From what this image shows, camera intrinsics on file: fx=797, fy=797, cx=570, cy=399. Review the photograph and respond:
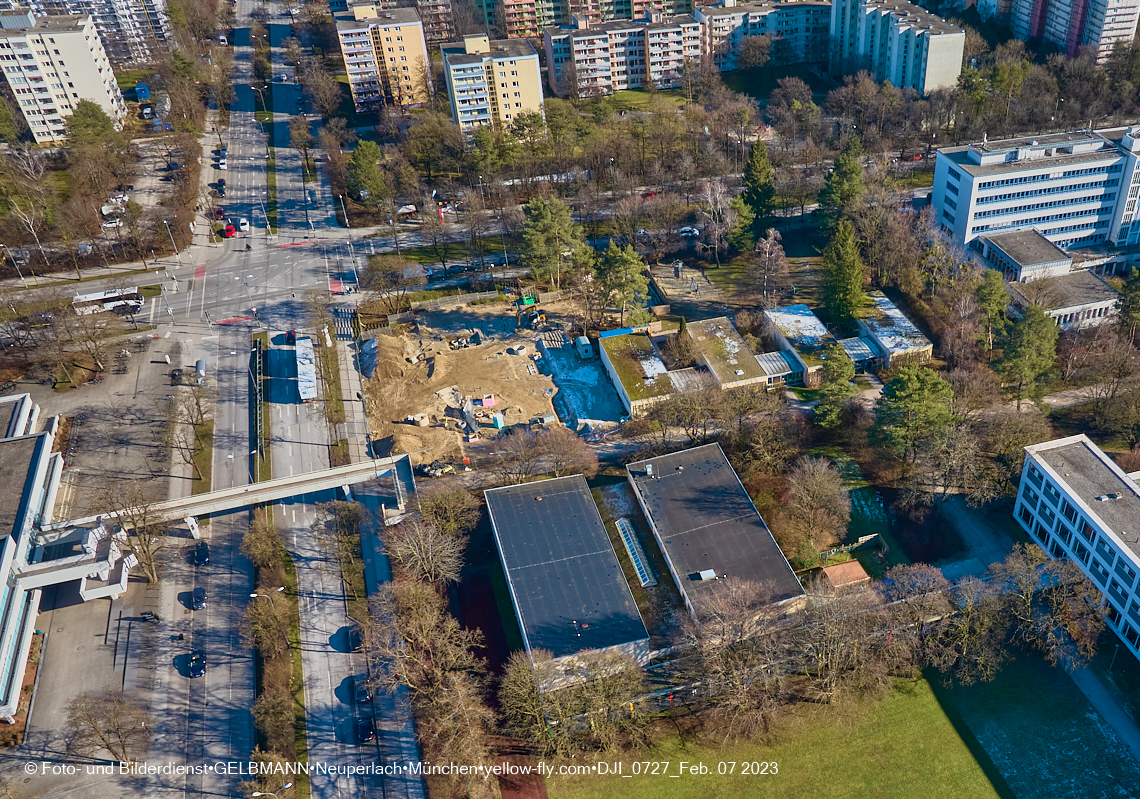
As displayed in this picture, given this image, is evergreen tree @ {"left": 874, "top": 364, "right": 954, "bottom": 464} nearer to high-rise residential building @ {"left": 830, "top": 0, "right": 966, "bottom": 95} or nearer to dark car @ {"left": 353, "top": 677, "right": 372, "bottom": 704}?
dark car @ {"left": 353, "top": 677, "right": 372, "bottom": 704}

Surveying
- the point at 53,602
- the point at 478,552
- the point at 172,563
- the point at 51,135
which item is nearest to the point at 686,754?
the point at 478,552

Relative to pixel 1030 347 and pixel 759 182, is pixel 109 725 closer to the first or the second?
pixel 1030 347

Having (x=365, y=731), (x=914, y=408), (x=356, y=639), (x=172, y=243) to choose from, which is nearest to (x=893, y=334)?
(x=914, y=408)

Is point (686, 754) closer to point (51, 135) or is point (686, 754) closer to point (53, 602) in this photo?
point (53, 602)

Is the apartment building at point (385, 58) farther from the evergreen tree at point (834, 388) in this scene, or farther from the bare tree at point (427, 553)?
the bare tree at point (427, 553)

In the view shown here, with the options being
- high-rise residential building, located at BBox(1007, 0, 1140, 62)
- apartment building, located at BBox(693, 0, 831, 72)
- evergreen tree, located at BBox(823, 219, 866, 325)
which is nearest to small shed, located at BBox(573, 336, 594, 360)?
evergreen tree, located at BBox(823, 219, 866, 325)

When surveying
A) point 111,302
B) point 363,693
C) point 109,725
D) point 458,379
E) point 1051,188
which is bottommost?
point 363,693
